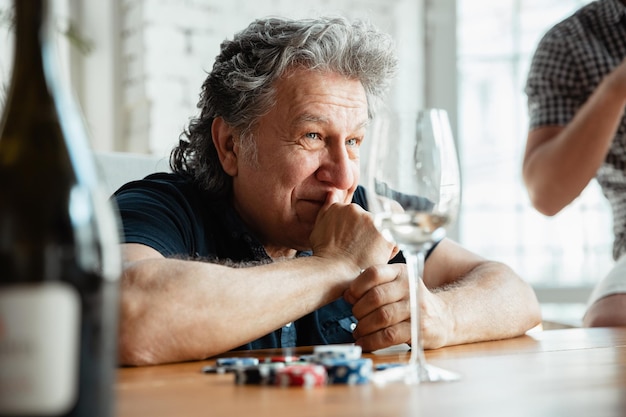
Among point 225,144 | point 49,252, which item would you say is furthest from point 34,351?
point 225,144

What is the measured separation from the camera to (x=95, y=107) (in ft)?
11.8

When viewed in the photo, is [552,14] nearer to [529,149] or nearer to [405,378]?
[529,149]

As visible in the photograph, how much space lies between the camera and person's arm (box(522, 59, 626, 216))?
2.15 metres

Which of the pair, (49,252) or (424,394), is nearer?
(49,252)

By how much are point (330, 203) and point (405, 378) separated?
792 millimetres

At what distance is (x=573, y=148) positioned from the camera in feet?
7.30

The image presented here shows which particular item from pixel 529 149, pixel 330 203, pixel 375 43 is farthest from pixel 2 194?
pixel 529 149

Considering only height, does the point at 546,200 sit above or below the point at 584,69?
below

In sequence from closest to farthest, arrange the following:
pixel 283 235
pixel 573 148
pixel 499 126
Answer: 1. pixel 283 235
2. pixel 573 148
3. pixel 499 126

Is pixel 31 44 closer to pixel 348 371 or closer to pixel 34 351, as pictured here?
pixel 34 351

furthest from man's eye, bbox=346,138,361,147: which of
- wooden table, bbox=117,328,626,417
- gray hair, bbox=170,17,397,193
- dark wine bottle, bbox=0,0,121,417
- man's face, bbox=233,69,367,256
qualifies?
dark wine bottle, bbox=0,0,121,417

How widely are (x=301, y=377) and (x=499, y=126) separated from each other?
3.21m

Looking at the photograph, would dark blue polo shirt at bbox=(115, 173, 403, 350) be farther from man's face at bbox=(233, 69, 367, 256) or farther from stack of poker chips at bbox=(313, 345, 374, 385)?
stack of poker chips at bbox=(313, 345, 374, 385)

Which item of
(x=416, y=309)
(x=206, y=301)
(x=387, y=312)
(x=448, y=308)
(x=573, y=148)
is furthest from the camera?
(x=573, y=148)
